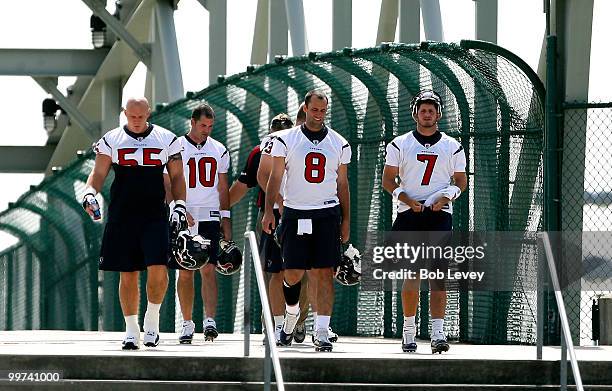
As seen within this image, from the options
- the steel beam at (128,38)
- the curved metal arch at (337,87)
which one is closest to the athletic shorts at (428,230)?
the curved metal arch at (337,87)

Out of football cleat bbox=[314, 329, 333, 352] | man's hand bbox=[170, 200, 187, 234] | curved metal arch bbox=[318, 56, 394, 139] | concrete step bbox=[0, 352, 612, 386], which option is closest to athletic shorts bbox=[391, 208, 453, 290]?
football cleat bbox=[314, 329, 333, 352]

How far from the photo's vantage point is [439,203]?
13031mm

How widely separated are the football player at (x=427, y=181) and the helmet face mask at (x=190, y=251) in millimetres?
1549

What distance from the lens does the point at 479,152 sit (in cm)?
1614

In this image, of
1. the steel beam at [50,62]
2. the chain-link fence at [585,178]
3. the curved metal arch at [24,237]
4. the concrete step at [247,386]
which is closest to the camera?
the concrete step at [247,386]

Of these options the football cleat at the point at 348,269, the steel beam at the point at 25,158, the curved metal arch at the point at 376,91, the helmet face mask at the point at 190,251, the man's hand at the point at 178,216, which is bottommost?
the football cleat at the point at 348,269

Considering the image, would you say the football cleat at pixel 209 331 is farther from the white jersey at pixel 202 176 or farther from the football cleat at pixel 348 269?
the football cleat at pixel 348 269

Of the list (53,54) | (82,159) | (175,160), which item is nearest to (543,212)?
(175,160)

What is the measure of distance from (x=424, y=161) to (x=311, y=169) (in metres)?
0.75

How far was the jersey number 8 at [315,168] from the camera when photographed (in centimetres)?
1315

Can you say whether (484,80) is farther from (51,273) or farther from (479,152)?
(51,273)

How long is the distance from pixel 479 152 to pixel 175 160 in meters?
3.58

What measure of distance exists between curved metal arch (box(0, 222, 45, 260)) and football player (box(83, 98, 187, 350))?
36.6 ft

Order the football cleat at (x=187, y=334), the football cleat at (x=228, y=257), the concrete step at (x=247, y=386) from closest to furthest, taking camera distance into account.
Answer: the concrete step at (x=247, y=386)
the football cleat at (x=187, y=334)
the football cleat at (x=228, y=257)
